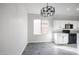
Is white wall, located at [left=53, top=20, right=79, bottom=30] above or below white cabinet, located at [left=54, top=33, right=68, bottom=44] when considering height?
above

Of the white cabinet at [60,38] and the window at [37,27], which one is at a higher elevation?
the window at [37,27]

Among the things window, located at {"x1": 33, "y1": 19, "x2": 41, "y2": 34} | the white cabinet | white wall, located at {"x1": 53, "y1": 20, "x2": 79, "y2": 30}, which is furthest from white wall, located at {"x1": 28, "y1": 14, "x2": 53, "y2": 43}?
white wall, located at {"x1": 53, "y1": 20, "x2": 79, "y2": 30}

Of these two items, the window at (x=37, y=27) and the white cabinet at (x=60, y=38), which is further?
the white cabinet at (x=60, y=38)

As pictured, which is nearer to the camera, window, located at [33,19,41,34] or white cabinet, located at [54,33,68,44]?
window, located at [33,19,41,34]

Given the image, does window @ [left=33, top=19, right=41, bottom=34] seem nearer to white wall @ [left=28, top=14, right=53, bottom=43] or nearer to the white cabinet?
white wall @ [left=28, top=14, right=53, bottom=43]

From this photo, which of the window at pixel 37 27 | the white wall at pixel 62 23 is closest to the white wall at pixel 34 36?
the window at pixel 37 27

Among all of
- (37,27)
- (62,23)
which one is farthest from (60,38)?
(37,27)

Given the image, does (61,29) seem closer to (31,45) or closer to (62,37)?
(62,37)

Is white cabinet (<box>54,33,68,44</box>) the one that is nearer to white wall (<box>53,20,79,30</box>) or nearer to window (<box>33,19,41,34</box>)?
white wall (<box>53,20,79,30</box>)

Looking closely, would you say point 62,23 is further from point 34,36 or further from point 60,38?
point 34,36

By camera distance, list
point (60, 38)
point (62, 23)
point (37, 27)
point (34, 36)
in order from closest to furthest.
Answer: point (34, 36) < point (37, 27) < point (60, 38) < point (62, 23)

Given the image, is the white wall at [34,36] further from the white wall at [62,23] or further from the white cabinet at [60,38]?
the white wall at [62,23]

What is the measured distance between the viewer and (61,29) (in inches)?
194

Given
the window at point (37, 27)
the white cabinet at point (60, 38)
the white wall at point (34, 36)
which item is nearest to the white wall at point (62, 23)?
the white cabinet at point (60, 38)
